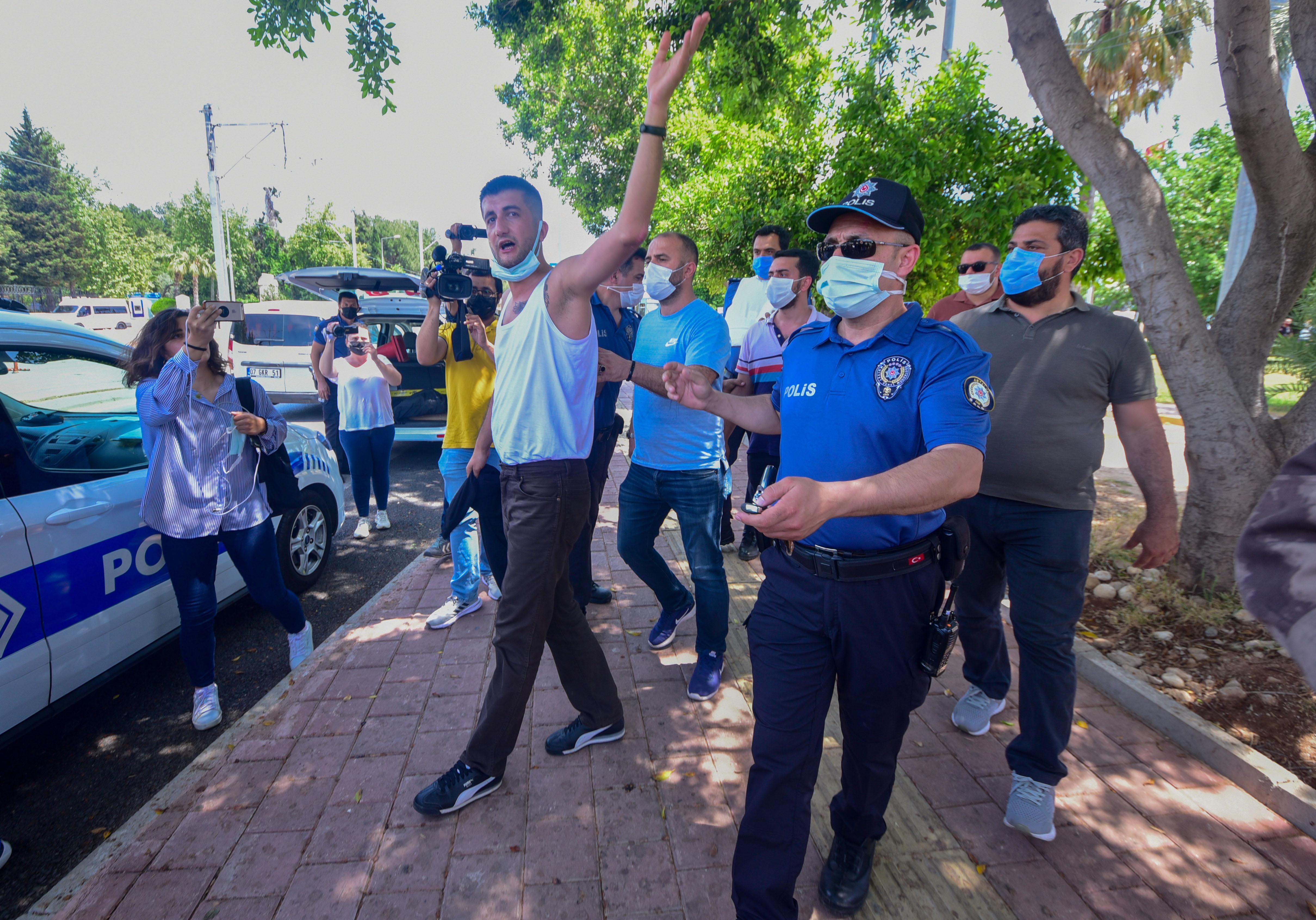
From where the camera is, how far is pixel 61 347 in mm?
3217

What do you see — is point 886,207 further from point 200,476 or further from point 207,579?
point 207,579

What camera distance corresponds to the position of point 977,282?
12.8 ft

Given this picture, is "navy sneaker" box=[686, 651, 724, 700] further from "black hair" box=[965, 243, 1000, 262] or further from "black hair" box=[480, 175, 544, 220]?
"black hair" box=[965, 243, 1000, 262]

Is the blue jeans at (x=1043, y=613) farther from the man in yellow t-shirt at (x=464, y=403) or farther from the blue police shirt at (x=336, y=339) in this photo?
the blue police shirt at (x=336, y=339)

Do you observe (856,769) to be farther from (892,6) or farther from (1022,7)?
(892,6)

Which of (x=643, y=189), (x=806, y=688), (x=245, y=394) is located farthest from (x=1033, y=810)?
(x=245, y=394)

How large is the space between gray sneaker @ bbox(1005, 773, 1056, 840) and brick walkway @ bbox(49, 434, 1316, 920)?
2.1 inches

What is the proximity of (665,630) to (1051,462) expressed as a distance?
2227 mm

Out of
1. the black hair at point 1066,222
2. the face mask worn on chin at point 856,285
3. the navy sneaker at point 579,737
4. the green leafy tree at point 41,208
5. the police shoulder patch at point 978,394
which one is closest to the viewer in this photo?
the police shoulder patch at point 978,394

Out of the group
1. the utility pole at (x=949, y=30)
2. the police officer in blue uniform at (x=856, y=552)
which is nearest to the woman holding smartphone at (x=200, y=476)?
the police officer in blue uniform at (x=856, y=552)

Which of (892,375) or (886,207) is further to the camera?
(886,207)

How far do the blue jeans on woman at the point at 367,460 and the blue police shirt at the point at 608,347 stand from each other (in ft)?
8.70

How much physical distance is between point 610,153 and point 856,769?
21.7m

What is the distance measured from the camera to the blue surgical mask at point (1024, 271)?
2.66 m
